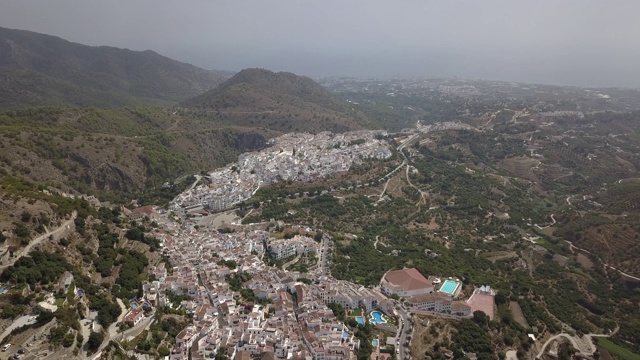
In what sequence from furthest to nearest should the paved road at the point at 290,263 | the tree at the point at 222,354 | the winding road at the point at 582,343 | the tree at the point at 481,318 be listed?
the paved road at the point at 290,263, the winding road at the point at 582,343, the tree at the point at 481,318, the tree at the point at 222,354

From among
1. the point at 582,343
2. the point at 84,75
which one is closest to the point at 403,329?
the point at 582,343

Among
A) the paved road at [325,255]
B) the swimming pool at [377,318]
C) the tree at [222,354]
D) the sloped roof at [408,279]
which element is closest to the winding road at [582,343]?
the sloped roof at [408,279]

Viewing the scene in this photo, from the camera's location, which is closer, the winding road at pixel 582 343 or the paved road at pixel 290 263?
the winding road at pixel 582 343

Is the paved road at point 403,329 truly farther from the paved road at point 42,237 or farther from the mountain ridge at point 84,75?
the mountain ridge at point 84,75

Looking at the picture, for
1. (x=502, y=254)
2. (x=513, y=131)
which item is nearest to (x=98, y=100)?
(x=513, y=131)

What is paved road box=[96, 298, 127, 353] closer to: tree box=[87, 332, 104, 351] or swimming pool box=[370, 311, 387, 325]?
tree box=[87, 332, 104, 351]

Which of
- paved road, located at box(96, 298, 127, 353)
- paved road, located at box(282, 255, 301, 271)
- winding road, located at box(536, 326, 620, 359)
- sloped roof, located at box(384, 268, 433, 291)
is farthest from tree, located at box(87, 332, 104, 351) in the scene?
winding road, located at box(536, 326, 620, 359)

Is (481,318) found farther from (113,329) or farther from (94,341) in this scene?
(94,341)
